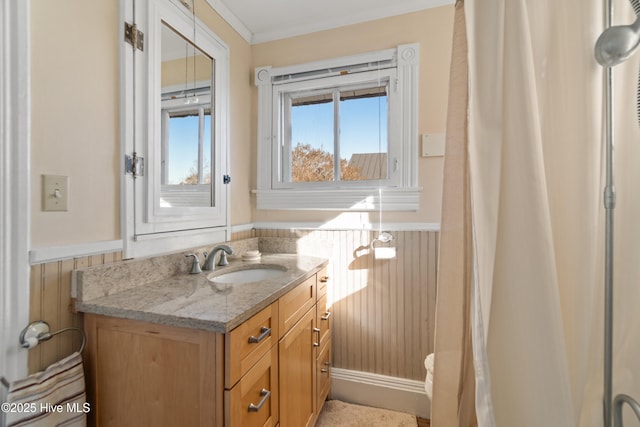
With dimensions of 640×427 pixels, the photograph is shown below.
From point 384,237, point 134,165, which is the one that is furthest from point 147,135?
point 384,237

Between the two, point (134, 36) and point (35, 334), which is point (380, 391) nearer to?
point (35, 334)

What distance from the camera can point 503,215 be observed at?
0.62m

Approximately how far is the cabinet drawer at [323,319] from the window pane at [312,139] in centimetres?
82

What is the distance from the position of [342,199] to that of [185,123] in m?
1.01

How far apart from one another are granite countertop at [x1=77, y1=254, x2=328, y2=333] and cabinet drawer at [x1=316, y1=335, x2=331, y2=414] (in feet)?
1.94

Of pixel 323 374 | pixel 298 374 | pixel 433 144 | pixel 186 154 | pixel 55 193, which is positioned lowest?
pixel 323 374

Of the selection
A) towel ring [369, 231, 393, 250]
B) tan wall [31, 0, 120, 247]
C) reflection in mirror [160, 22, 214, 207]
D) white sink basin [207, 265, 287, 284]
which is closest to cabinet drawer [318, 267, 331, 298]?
white sink basin [207, 265, 287, 284]

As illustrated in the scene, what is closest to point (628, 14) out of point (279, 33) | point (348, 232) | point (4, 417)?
point (348, 232)

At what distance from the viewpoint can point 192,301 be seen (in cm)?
92

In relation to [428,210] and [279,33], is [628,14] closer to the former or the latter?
[428,210]

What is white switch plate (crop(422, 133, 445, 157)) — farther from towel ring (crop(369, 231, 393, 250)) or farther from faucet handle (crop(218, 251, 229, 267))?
faucet handle (crop(218, 251, 229, 267))

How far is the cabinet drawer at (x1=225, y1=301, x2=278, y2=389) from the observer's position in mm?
757

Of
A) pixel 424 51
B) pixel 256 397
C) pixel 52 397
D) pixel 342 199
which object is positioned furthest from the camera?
pixel 342 199

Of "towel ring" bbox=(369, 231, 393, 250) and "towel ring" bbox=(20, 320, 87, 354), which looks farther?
"towel ring" bbox=(369, 231, 393, 250)
